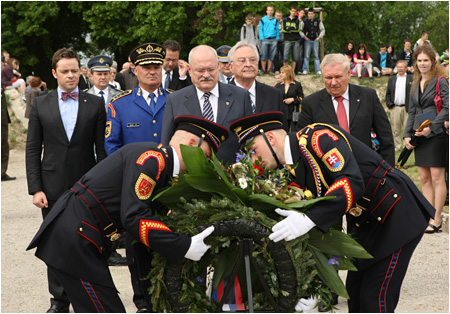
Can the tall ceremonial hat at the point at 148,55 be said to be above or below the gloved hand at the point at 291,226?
above

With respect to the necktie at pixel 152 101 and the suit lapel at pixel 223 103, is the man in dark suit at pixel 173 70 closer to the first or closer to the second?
the necktie at pixel 152 101

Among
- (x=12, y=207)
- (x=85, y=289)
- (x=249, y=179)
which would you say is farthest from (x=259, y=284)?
(x=12, y=207)

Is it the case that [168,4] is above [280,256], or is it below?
above

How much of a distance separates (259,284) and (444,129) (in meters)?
4.99

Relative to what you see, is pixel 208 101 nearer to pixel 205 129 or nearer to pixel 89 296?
pixel 205 129

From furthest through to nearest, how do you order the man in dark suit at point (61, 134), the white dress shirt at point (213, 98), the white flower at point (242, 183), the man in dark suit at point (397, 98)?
the man in dark suit at point (397, 98), the man in dark suit at point (61, 134), the white dress shirt at point (213, 98), the white flower at point (242, 183)

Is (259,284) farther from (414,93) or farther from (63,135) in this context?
(414,93)

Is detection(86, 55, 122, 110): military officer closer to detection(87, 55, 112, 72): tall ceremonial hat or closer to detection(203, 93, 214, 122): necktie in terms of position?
detection(87, 55, 112, 72): tall ceremonial hat

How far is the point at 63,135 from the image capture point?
19.0ft

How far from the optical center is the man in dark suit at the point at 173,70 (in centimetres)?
789

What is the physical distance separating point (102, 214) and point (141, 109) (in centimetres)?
223

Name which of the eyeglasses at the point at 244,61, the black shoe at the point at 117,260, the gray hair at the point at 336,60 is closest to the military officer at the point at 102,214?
the gray hair at the point at 336,60

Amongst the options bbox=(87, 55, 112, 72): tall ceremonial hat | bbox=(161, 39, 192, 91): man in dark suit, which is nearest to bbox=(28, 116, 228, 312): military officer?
bbox=(87, 55, 112, 72): tall ceremonial hat

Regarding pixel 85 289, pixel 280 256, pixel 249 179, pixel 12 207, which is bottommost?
pixel 12 207
